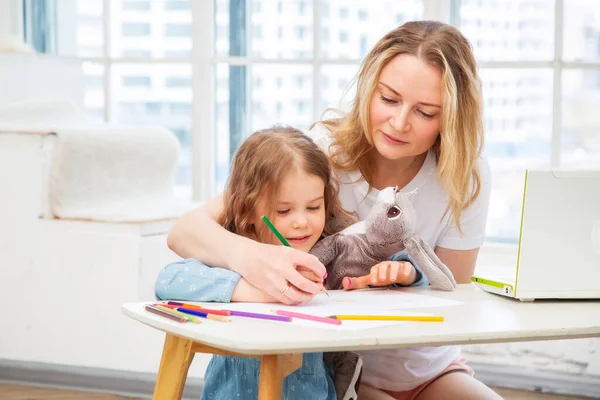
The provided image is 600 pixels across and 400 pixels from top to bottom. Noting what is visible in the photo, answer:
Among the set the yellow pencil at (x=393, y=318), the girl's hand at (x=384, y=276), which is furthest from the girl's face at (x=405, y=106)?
the yellow pencil at (x=393, y=318)

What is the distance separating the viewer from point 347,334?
121cm

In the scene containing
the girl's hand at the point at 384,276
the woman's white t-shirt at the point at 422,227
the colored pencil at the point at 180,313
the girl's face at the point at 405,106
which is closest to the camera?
the colored pencil at the point at 180,313

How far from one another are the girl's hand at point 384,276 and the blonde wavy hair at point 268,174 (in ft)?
0.50

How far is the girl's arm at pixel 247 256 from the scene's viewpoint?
4.58ft

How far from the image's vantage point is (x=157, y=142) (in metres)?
3.05

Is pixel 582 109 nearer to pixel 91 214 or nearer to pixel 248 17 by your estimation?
pixel 248 17

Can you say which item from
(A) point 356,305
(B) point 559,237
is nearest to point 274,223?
(A) point 356,305

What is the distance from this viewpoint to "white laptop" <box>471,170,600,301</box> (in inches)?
57.1

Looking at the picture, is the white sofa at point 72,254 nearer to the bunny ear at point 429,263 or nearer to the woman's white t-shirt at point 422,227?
the woman's white t-shirt at point 422,227

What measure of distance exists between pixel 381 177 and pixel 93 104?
1.89 metres

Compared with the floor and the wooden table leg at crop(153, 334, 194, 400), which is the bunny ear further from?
the floor

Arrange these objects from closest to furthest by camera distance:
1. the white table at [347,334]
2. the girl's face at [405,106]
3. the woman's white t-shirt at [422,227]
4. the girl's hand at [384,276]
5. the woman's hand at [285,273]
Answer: the white table at [347,334] < the woman's hand at [285,273] < the girl's hand at [384,276] < the girl's face at [405,106] < the woman's white t-shirt at [422,227]

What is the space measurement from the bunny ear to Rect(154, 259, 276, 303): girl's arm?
29 cm

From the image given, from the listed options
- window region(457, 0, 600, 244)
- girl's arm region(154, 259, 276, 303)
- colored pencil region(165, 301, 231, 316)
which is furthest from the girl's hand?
window region(457, 0, 600, 244)
